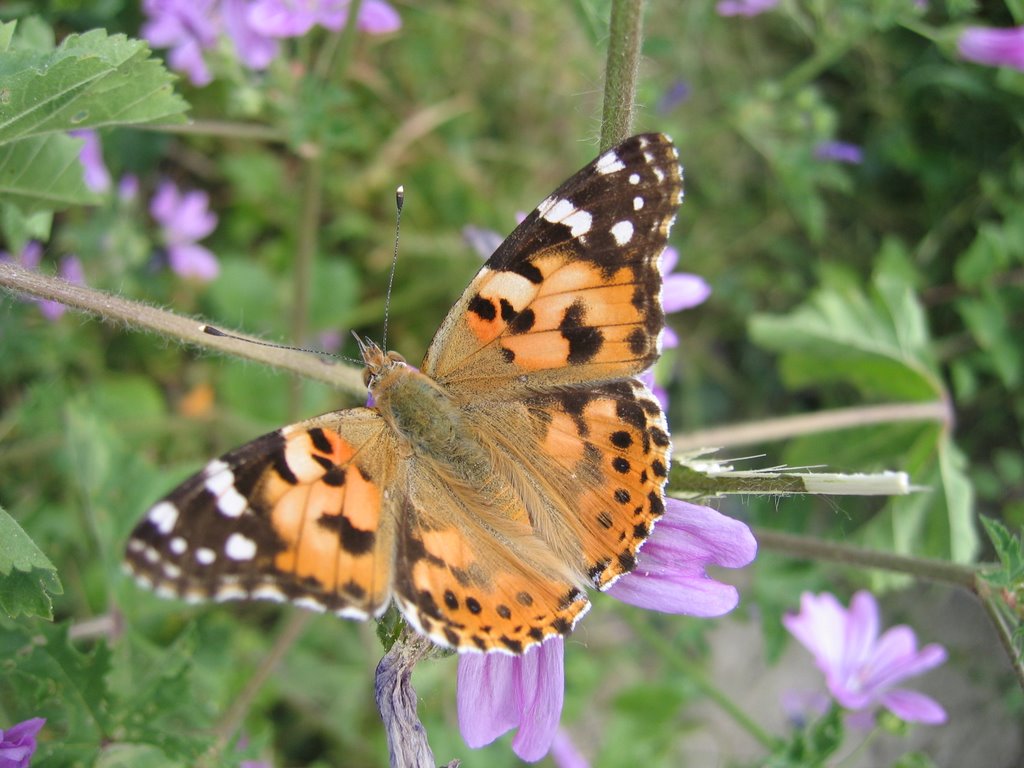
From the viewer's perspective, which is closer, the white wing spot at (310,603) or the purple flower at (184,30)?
the white wing spot at (310,603)

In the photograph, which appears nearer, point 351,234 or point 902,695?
point 902,695

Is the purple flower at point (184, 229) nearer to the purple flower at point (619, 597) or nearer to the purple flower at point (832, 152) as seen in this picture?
the purple flower at point (832, 152)

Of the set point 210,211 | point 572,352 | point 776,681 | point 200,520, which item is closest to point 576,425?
point 572,352

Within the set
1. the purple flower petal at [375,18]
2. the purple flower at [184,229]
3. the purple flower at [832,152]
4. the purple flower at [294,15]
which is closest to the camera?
the purple flower at [294,15]

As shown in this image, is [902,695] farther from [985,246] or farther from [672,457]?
[985,246]

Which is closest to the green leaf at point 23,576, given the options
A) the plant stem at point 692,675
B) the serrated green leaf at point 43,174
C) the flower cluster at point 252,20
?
the serrated green leaf at point 43,174

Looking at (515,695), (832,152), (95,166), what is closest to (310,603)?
(515,695)
